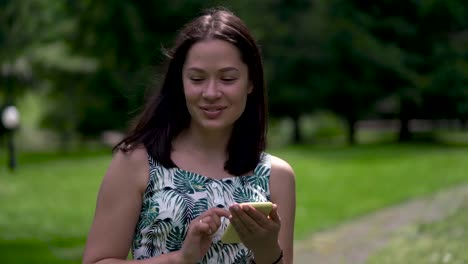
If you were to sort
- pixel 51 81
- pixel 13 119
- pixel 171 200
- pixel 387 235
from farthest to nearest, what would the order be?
pixel 51 81 → pixel 13 119 → pixel 387 235 → pixel 171 200

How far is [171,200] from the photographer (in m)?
2.15

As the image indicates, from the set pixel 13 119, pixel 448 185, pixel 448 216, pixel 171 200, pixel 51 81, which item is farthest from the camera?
pixel 51 81

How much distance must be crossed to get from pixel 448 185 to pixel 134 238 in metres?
11.1

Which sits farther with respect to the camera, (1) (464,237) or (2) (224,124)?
(1) (464,237)

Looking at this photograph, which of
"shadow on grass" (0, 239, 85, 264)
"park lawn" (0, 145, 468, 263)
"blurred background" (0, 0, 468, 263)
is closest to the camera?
"shadow on grass" (0, 239, 85, 264)

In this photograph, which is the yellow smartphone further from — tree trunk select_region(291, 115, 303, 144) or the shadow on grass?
tree trunk select_region(291, 115, 303, 144)

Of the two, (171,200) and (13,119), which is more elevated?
(171,200)

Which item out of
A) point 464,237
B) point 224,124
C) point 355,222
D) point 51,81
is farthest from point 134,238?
point 51,81

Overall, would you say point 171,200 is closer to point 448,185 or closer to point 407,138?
point 448,185

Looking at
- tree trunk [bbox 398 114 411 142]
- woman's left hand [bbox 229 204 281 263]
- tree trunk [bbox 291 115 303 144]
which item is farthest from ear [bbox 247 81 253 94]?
tree trunk [bbox 291 115 303 144]

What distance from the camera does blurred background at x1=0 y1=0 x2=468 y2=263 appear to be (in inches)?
567

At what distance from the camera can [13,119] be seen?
18359mm

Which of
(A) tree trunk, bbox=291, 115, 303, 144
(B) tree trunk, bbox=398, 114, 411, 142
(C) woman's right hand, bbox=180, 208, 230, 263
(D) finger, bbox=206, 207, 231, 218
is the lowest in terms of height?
(A) tree trunk, bbox=291, 115, 303, 144

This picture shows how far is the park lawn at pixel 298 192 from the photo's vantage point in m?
8.80
